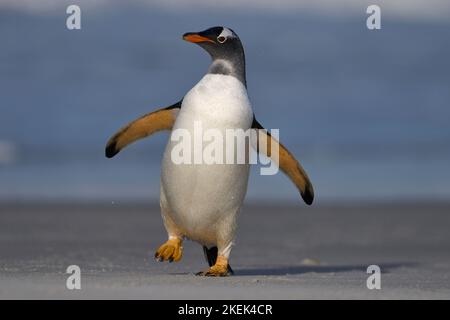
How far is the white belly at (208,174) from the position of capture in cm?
646

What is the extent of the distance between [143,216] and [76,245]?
475 centimetres

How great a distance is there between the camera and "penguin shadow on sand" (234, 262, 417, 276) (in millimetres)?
7612

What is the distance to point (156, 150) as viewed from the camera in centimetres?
2580

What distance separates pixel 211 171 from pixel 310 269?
195 cm

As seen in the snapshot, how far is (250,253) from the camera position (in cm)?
1009

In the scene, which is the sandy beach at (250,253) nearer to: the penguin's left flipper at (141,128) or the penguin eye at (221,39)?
the penguin's left flipper at (141,128)

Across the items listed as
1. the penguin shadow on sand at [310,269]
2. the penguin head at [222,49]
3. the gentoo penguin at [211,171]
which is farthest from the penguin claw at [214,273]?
the penguin head at [222,49]

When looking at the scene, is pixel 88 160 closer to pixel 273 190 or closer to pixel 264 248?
pixel 273 190

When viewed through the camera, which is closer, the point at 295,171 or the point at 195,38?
the point at 195,38
